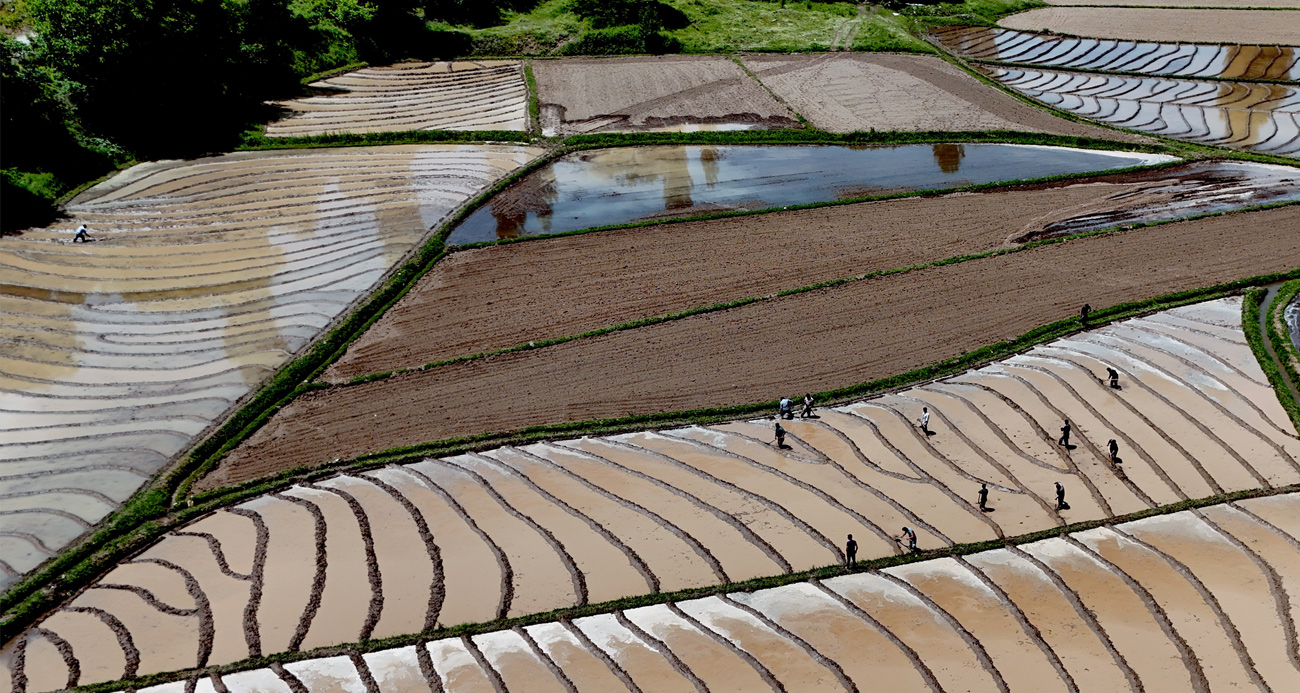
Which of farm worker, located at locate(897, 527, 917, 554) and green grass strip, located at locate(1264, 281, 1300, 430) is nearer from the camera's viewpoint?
farm worker, located at locate(897, 527, 917, 554)

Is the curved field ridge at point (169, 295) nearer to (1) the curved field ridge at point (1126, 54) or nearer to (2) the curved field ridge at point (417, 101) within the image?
(2) the curved field ridge at point (417, 101)

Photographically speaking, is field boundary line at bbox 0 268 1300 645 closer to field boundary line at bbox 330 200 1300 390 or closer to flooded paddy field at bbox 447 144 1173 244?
field boundary line at bbox 330 200 1300 390

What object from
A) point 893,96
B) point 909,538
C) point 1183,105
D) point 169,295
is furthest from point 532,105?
point 909,538

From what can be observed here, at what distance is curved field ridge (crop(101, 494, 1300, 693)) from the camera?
65.5ft

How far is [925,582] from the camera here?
2228 cm

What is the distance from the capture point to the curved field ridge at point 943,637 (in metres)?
20.0

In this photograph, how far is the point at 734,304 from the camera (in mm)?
34406

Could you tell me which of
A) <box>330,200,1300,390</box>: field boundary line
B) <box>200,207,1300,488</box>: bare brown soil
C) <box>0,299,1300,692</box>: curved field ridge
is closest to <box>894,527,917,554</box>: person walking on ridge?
<box>0,299,1300,692</box>: curved field ridge

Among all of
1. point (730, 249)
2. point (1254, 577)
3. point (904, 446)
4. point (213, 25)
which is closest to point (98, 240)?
point (213, 25)

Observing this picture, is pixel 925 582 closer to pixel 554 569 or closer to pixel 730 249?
pixel 554 569

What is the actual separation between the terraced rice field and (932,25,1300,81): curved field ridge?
15.8 meters

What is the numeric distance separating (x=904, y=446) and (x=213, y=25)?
124 feet

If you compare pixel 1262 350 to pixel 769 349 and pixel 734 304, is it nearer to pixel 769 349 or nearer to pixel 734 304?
pixel 769 349

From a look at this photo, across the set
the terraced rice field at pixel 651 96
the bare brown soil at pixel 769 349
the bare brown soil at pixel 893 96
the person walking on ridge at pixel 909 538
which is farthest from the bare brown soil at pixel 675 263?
the person walking on ridge at pixel 909 538
